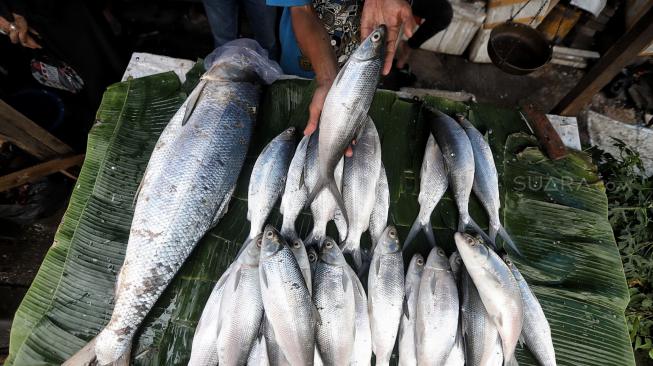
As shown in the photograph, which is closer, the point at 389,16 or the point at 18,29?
the point at 389,16

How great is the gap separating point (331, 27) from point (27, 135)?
3.14 m

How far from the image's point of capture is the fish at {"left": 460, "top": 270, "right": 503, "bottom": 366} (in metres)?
2.77

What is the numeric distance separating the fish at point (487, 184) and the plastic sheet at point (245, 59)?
217cm

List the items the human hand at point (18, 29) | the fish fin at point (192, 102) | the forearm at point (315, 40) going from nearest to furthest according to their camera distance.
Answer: the forearm at point (315, 40)
the fish fin at point (192, 102)
the human hand at point (18, 29)

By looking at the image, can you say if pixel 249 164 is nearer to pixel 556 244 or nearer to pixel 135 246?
pixel 135 246

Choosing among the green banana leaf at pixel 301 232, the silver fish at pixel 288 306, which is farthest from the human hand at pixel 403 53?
the silver fish at pixel 288 306

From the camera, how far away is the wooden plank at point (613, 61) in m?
3.52

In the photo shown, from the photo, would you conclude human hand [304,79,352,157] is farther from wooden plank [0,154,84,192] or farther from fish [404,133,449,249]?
wooden plank [0,154,84,192]

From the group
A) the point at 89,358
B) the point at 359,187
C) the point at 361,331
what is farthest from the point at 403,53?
the point at 89,358

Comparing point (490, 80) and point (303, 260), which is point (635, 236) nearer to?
point (490, 80)

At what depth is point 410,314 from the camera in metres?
2.87

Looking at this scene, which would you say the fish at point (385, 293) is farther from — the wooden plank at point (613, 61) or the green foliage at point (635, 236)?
the wooden plank at point (613, 61)

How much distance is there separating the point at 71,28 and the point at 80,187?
1.90 metres

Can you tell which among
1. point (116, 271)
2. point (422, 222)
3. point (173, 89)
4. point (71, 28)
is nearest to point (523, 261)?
point (422, 222)
